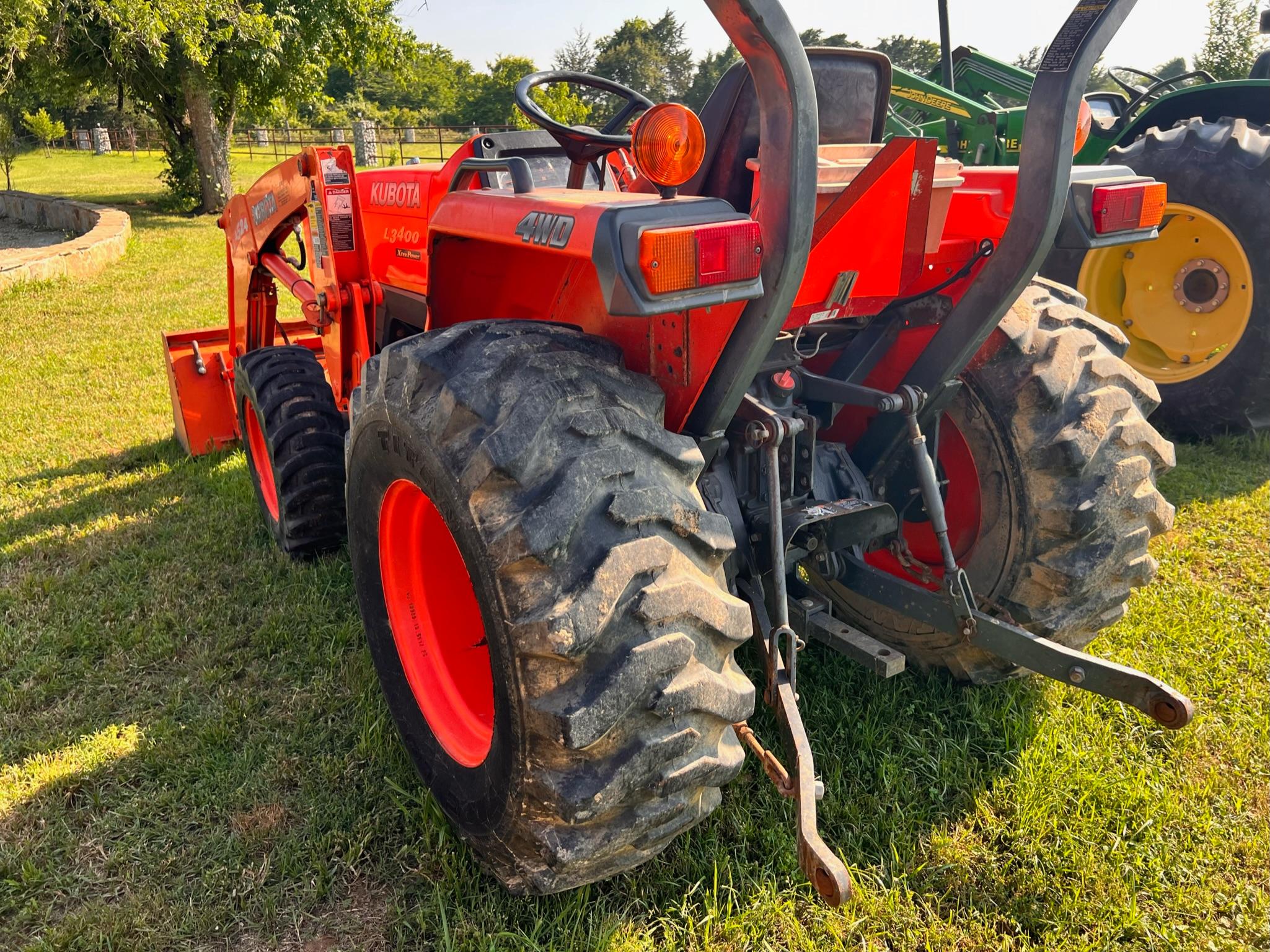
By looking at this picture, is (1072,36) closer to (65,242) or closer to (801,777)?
(801,777)

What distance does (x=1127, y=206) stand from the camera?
223cm

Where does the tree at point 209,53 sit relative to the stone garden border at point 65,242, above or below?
above

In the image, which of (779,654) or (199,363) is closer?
(779,654)

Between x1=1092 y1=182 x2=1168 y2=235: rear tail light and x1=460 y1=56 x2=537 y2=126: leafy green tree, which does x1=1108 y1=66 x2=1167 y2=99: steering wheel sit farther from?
x1=460 y1=56 x2=537 y2=126: leafy green tree

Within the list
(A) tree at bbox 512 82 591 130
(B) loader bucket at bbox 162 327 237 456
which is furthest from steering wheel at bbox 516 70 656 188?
(A) tree at bbox 512 82 591 130

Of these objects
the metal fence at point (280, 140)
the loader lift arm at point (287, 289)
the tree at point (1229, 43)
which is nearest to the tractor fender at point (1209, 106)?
the loader lift arm at point (287, 289)

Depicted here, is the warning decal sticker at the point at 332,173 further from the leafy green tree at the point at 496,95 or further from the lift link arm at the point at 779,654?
the leafy green tree at the point at 496,95

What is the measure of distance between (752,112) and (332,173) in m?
1.81

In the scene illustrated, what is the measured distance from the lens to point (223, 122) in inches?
712

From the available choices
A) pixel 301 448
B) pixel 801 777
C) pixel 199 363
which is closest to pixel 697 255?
pixel 801 777

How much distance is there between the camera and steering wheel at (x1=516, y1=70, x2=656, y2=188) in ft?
8.71

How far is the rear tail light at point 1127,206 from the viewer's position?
2.21 m

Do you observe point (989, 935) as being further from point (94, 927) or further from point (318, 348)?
point (318, 348)

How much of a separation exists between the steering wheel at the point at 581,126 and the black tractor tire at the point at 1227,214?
2997 mm
